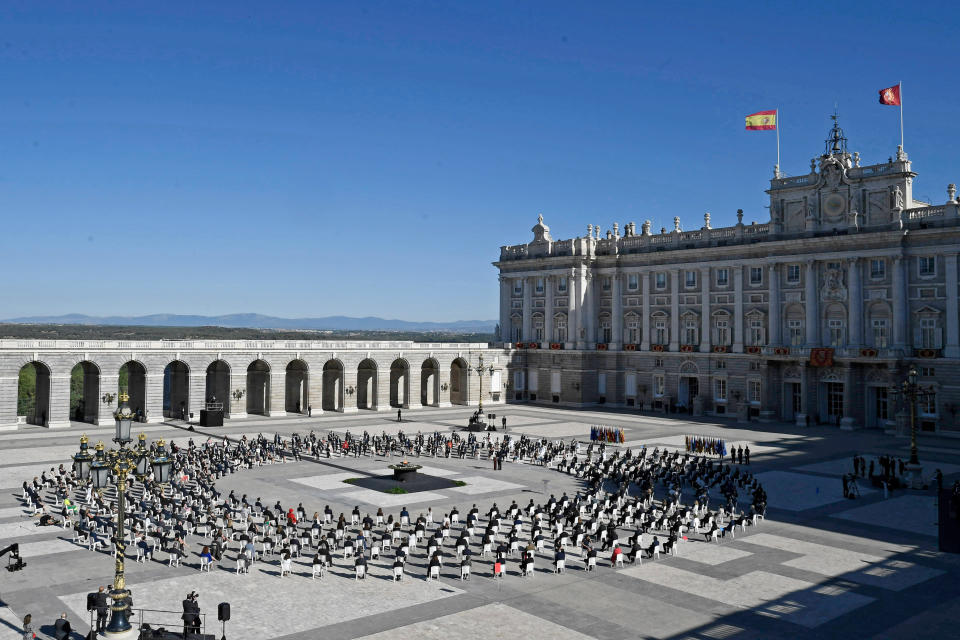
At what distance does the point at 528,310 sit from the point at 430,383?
1473 cm

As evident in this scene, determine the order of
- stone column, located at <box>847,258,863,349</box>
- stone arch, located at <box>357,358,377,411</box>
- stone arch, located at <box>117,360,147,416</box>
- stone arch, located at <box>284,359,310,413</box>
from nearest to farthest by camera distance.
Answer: stone column, located at <box>847,258,863,349</box>
stone arch, located at <box>117,360,147,416</box>
stone arch, located at <box>284,359,310,413</box>
stone arch, located at <box>357,358,377,411</box>

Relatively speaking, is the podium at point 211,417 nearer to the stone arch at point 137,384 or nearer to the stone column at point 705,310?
the stone arch at point 137,384

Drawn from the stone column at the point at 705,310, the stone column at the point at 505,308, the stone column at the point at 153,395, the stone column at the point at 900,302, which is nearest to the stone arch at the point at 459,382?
the stone column at the point at 505,308

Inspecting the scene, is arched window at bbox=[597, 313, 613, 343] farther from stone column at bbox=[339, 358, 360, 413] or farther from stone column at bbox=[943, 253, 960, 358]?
stone column at bbox=[943, 253, 960, 358]

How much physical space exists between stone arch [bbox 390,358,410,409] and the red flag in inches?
1979

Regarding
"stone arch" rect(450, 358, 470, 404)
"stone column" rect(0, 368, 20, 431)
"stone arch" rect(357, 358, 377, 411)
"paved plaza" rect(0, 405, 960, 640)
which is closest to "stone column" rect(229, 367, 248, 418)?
"stone arch" rect(357, 358, 377, 411)

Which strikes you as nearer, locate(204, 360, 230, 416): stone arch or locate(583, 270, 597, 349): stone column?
locate(204, 360, 230, 416): stone arch

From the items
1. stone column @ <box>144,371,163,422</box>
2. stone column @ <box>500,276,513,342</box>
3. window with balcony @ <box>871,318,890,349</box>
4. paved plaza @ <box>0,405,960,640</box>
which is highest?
stone column @ <box>500,276,513,342</box>

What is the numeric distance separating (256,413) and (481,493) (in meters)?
43.2

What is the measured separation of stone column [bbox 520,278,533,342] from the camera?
94.0m

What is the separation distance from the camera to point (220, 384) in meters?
75.0

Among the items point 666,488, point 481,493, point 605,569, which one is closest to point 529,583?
point 605,569

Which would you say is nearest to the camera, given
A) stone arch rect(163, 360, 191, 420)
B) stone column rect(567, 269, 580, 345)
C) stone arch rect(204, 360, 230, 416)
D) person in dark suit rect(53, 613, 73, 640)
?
person in dark suit rect(53, 613, 73, 640)

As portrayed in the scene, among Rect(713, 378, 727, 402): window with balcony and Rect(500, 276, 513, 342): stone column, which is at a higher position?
Rect(500, 276, 513, 342): stone column
